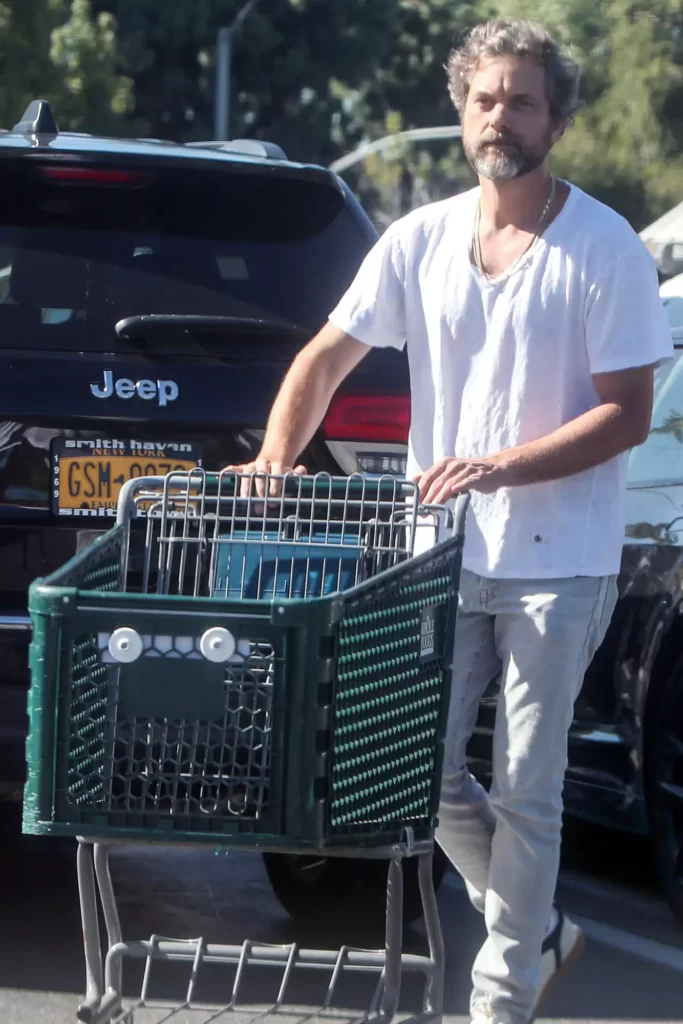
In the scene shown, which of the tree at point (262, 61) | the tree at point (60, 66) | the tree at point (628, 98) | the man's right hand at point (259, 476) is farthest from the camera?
the tree at point (628, 98)

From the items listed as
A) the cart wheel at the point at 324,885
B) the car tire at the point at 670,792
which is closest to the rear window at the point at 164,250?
the car tire at the point at 670,792

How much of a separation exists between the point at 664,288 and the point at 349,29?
41.6 m

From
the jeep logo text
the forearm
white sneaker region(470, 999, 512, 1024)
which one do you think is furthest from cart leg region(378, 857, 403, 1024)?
the jeep logo text

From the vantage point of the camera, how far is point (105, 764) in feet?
9.62

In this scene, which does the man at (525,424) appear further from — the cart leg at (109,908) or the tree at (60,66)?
the tree at (60,66)

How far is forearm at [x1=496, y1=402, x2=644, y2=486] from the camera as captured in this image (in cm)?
350

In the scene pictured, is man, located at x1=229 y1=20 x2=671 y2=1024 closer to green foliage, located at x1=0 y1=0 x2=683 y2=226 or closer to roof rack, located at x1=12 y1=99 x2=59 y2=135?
roof rack, located at x1=12 y1=99 x2=59 y2=135

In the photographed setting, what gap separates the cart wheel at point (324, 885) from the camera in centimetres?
514

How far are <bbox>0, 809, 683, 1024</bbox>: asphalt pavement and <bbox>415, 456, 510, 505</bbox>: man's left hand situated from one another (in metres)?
1.45

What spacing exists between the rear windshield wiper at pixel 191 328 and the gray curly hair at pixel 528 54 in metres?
1.10

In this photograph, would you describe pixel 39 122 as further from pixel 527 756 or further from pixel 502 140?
pixel 527 756

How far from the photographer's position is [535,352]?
3.62m

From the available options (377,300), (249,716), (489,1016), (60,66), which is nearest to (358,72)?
(60,66)

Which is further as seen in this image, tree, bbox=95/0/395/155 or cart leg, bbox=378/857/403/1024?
tree, bbox=95/0/395/155
